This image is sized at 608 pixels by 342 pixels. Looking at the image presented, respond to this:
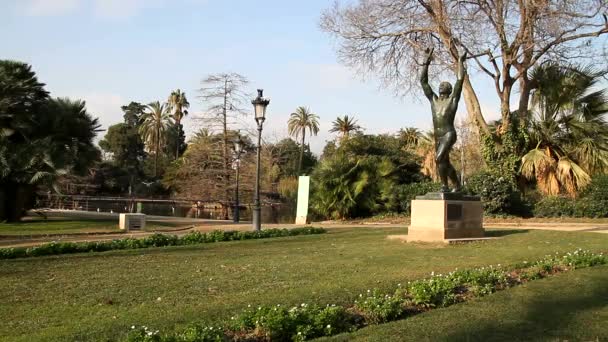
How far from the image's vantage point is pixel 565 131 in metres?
25.5

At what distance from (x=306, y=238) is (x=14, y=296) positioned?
30.5 ft

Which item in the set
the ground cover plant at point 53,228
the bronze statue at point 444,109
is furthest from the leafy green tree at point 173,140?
the bronze statue at point 444,109

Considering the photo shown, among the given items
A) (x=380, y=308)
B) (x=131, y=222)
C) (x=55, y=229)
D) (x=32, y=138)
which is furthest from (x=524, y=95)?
(x=380, y=308)

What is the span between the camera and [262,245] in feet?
47.1

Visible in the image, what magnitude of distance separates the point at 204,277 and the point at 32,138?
59.2 feet

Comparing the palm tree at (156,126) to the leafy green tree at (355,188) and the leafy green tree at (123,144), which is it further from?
the leafy green tree at (355,188)

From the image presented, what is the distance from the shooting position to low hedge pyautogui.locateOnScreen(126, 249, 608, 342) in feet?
17.3

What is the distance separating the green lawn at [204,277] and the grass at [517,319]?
131 centimetres

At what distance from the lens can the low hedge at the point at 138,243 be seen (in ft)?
40.4

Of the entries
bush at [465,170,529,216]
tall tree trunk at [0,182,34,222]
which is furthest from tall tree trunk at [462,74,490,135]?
tall tree trunk at [0,182,34,222]

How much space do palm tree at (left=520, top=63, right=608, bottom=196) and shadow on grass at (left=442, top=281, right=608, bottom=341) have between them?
18.0 metres

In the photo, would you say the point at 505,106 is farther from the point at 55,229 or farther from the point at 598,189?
the point at 55,229

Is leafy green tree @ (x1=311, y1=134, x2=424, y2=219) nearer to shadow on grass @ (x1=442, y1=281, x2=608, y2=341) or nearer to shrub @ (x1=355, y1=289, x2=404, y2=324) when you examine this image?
shadow on grass @ (x1=442, y1=281, x2=608, y2=341)

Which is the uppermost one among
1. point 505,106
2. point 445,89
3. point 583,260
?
point 505,106
